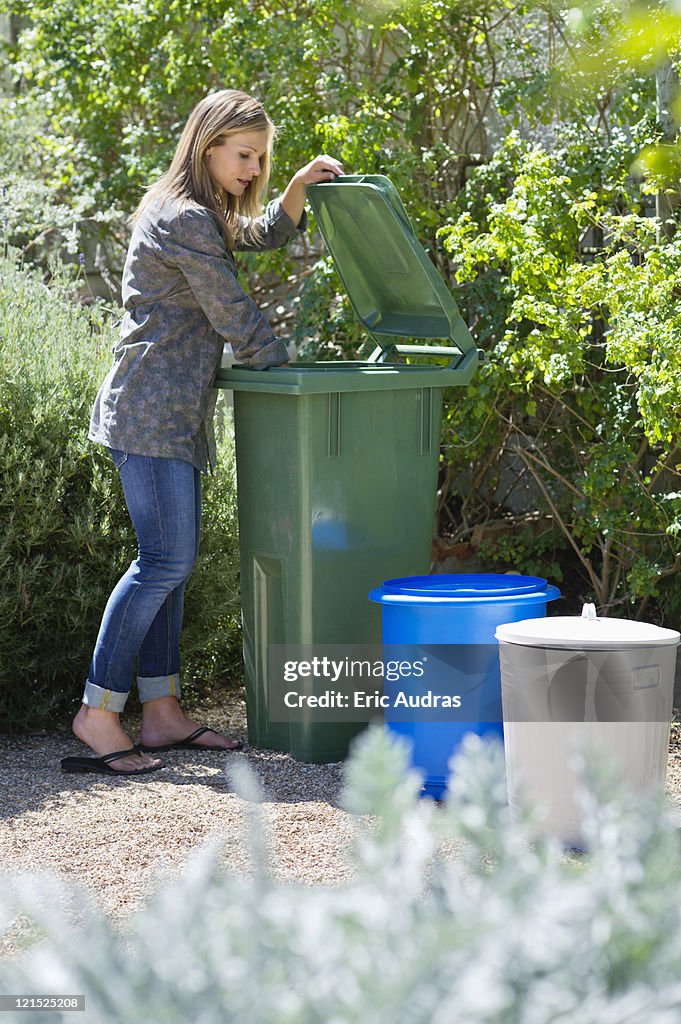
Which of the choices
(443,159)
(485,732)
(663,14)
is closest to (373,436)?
(485,732)

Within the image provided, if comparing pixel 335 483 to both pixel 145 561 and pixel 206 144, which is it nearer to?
pixel 145 561

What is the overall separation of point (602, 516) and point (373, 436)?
1249 mm

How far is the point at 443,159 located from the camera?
5.34 meters

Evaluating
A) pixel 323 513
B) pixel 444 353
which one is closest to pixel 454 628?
pixel 323 513

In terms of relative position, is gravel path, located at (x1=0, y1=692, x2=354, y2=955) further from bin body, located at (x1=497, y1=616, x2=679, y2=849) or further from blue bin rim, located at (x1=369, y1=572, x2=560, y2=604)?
blue bin rim, located at (x1=369, y1=572, x2=560, y2=604)

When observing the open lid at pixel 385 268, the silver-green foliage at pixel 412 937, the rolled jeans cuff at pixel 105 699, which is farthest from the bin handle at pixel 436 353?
the silver-green foliage at pixel 412 937

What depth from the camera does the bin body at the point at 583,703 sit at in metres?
2.94

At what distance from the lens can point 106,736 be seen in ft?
12.6

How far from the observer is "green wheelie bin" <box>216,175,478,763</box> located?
12.1 ft

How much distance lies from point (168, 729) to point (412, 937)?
117 inches

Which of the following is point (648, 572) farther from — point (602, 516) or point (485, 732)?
point (485, 732)

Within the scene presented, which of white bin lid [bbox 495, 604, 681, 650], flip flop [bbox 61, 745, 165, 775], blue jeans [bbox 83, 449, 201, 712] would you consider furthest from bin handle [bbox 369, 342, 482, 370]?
flip flop [bbox 61, 745, 165, 775]

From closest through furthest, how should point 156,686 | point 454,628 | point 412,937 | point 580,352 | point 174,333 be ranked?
point 412,937
point 454,628
point 174,333
point 156,686
point 580,352

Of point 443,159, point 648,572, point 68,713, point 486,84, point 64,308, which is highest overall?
point 486,84
